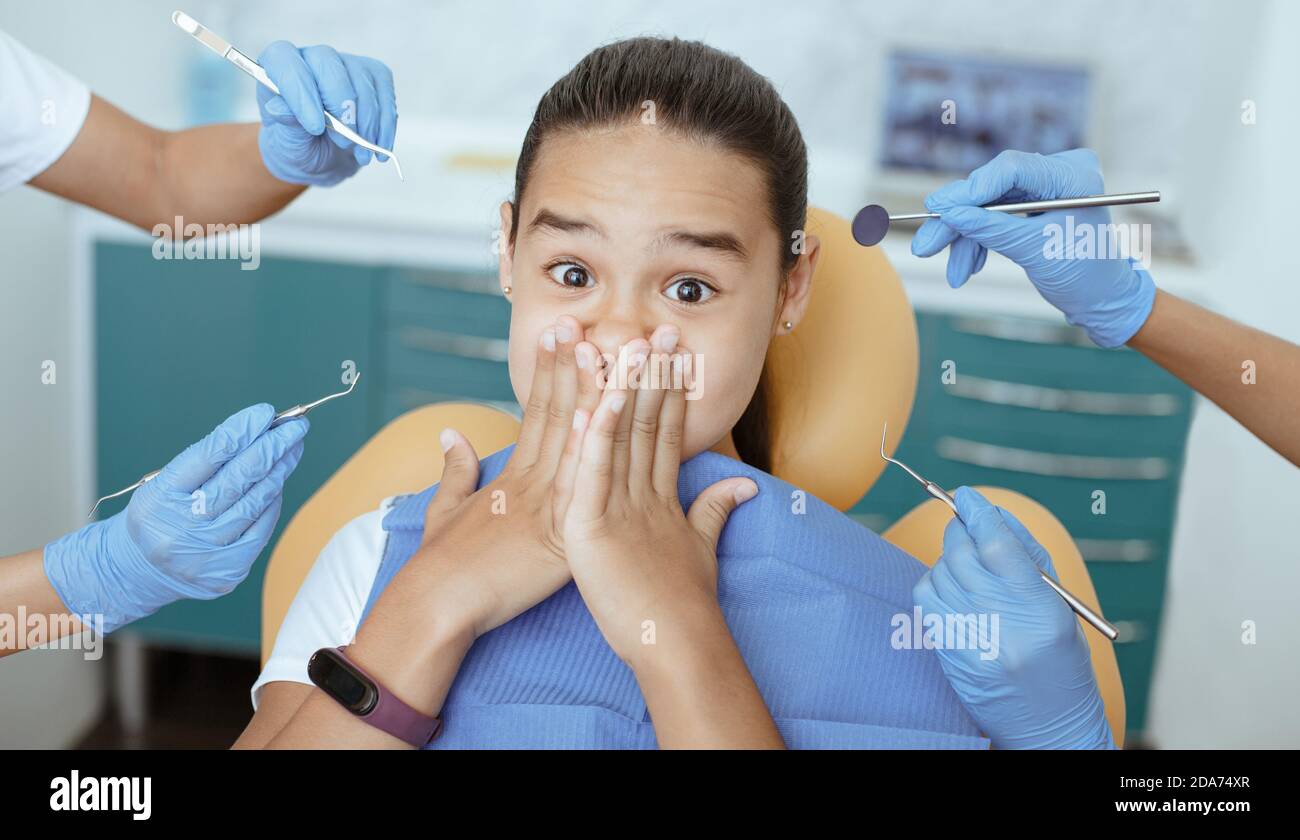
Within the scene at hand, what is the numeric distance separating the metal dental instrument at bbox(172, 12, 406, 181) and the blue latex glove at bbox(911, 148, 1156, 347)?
0.57 m

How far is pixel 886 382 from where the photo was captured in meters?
1.37

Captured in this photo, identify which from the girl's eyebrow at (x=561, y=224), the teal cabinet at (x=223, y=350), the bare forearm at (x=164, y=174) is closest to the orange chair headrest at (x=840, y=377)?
the girl's eyebrow at (x=561, y=224)

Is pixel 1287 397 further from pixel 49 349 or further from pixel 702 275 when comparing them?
pixel 49 349

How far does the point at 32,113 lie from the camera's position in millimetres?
1446

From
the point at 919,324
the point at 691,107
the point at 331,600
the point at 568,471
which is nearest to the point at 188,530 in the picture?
the point at 331,600

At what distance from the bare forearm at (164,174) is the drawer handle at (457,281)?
0.79m

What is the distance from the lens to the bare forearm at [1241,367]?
4.19ft

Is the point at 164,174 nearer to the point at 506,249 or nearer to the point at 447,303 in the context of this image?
the point at 506,249

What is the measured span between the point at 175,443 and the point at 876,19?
1856 millimetres

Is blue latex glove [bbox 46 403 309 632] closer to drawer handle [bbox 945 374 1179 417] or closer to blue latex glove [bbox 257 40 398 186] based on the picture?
blue latex glove [bbox 257 40 398 186]

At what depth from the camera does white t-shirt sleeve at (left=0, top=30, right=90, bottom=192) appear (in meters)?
1.43

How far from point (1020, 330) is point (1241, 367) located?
3.41ft

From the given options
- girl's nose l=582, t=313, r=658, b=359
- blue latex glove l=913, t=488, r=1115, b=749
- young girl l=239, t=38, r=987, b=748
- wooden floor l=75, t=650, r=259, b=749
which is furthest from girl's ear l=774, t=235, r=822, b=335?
wooden floor l=75, t=650, r=259, b=749
